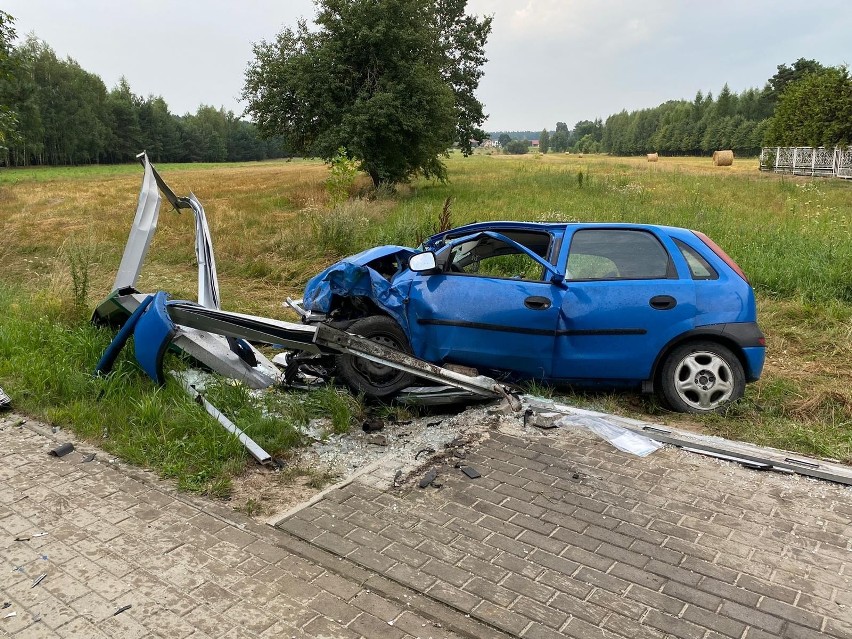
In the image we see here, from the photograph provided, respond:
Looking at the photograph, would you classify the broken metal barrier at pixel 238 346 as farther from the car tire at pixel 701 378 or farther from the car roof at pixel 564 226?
the car roof at pixel 564 226

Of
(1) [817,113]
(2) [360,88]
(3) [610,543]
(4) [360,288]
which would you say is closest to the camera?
(3) [610,543]

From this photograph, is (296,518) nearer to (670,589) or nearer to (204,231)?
(670,589)

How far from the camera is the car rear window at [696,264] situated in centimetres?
564

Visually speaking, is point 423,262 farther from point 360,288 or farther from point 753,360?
point 753,360

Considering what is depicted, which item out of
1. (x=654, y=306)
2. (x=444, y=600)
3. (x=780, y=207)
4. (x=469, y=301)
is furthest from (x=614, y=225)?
(x=780, y=207)

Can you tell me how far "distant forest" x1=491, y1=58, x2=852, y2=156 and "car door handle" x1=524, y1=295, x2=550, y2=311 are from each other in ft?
139

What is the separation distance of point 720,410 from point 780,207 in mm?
15930

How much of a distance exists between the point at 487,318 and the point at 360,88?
23866 mm

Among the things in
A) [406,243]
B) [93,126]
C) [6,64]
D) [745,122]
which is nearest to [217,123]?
[93,126]

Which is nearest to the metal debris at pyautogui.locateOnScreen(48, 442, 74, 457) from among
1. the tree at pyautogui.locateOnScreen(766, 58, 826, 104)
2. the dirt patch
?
the dirt patch

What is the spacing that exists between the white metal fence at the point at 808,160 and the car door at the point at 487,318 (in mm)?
40330

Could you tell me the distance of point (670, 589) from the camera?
3.21 meters

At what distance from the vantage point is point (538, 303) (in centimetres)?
554

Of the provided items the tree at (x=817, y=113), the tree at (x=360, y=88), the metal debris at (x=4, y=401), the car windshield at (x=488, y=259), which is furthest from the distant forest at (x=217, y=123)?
the metal debris at (x=4, y=401)
